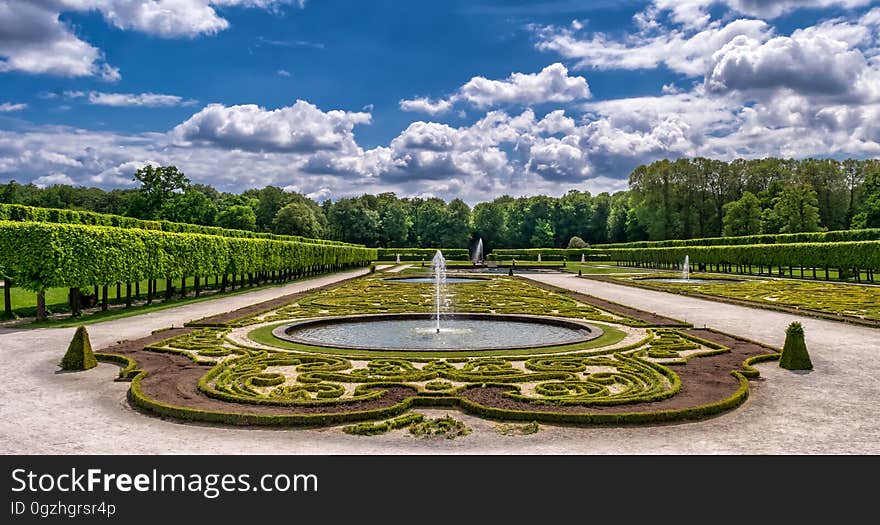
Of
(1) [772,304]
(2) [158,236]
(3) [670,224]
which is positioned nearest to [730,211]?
(3) [670,224]

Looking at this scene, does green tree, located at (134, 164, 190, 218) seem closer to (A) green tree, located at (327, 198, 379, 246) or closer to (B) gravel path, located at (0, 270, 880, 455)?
(A) green tree, located at (327, 198, 379, 246)

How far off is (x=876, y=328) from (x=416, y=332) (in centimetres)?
1347

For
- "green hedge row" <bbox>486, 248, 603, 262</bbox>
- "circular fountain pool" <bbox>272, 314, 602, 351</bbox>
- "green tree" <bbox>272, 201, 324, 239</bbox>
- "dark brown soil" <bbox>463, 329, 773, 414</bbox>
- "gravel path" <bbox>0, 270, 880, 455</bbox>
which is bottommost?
"circular fountain pool" <bbox>272, 314, 602, 351</bbox>

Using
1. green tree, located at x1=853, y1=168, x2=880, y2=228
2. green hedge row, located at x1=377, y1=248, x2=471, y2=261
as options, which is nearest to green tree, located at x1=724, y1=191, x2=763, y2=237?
green tree, located at x1=853, y1=168, x2=880, y2=228

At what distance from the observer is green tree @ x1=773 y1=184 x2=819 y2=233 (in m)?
66.9

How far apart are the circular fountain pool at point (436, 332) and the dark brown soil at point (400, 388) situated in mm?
3211

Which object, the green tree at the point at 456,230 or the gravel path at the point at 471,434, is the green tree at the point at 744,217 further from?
the gravel path at the point at 471,434

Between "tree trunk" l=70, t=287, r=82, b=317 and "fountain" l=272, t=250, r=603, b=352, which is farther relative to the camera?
"tree trunk" l=70, t=287, r=82, b=317

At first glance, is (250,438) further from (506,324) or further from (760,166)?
(760,166)

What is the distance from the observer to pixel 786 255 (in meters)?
45.5

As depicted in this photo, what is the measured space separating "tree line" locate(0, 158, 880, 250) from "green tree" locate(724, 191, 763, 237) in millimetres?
129

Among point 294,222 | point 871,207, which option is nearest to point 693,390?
point 871,207

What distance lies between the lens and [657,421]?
823cm

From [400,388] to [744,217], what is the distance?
7749 cm
